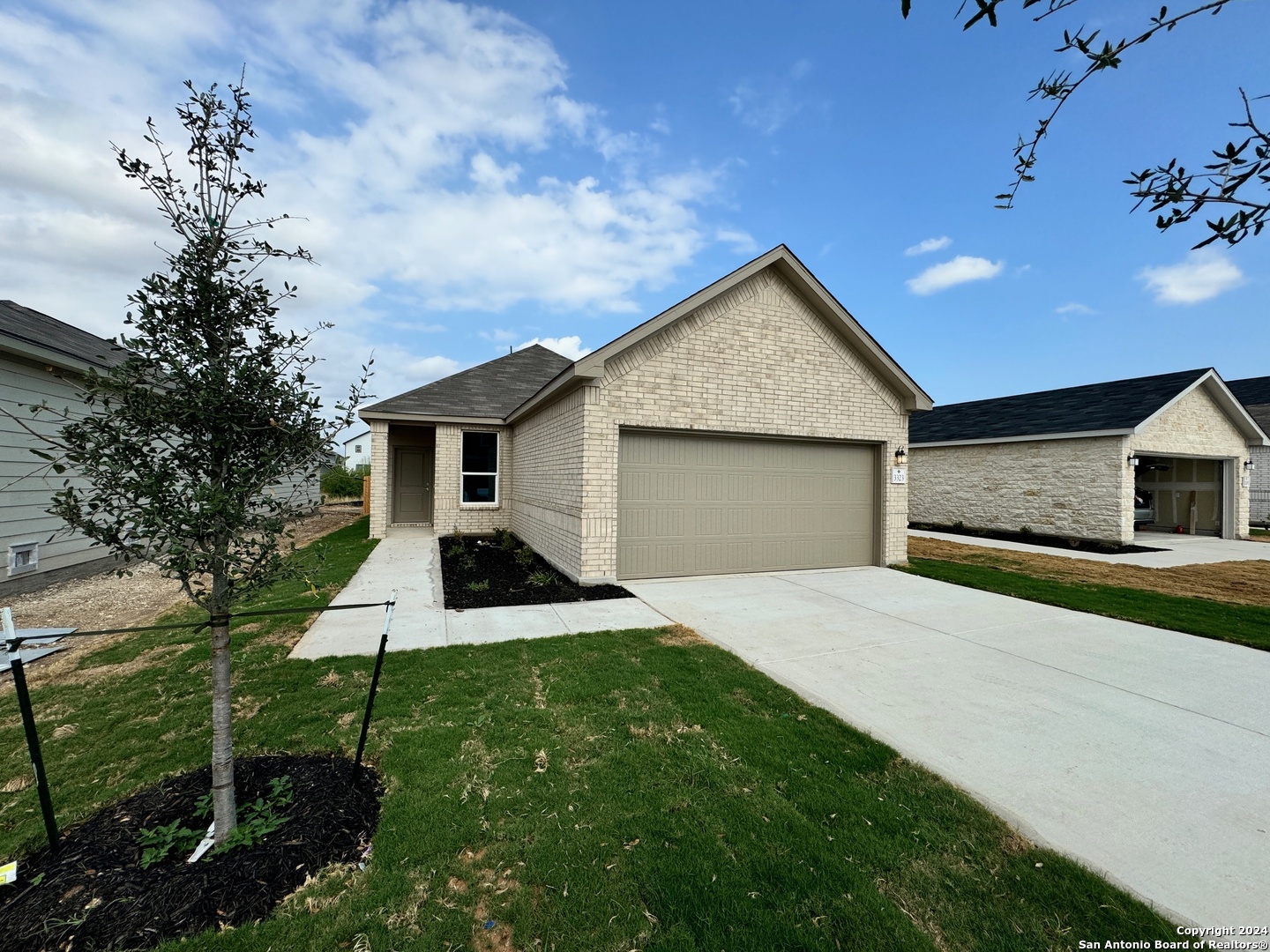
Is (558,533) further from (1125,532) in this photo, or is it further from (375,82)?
(1125,532)

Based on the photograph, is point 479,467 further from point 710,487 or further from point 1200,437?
point 1200,437

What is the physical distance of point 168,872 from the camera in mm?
2297

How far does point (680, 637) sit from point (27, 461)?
10428mm

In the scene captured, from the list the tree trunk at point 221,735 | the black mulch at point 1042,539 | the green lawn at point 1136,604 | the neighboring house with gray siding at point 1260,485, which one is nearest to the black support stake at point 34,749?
the tree trunk at point 221,735

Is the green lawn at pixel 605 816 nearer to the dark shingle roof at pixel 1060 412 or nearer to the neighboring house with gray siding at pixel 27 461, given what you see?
→ the neighboring house with gray siding at pixel 27 461

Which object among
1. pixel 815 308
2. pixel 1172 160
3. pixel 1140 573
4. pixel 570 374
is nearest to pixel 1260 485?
pixel 1140 573

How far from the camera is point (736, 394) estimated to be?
29.0 feet

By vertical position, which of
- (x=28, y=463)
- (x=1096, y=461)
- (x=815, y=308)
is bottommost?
(x=28, y=463)

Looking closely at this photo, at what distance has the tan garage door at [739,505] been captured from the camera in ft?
27.9

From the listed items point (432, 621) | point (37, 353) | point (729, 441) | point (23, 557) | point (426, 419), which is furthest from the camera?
point (426, 419)

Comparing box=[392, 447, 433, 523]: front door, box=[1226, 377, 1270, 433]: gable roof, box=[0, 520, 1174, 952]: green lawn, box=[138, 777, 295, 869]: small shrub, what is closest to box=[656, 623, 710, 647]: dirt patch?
box=[0, 520, 1174, 952]: green lawn

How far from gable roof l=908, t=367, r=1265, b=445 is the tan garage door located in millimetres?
9192

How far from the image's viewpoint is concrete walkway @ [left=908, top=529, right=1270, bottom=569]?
12.0 metres

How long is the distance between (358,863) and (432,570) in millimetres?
7163
